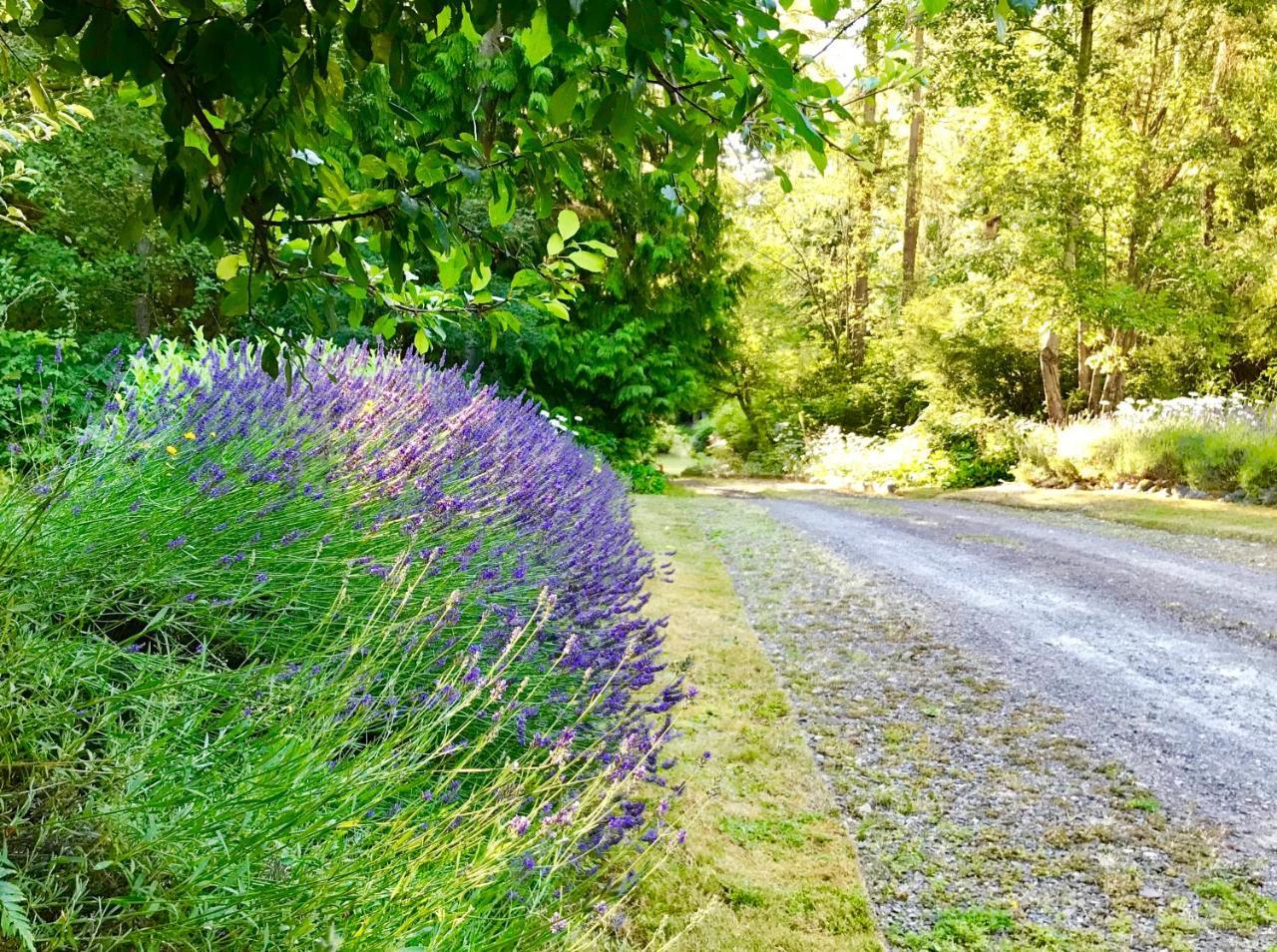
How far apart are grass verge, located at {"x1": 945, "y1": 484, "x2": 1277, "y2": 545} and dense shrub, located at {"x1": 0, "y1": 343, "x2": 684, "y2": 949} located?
8.21 metres

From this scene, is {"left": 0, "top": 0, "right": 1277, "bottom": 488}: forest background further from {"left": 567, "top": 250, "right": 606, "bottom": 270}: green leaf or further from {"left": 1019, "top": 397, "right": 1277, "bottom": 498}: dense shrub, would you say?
{"left": 567, "top": 250, "right": 606, "bottom": 270}: green leaf

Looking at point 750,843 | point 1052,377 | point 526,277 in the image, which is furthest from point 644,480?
point 526,277

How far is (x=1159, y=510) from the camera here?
10.5m

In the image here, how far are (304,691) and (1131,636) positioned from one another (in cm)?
492

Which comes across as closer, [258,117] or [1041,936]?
[258,117]

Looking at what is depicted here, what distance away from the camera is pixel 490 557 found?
268 centimetres

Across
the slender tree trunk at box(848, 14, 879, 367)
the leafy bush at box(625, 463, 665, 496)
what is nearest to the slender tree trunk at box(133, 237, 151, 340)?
the leafy bush at box(625, 463, 665, 496)

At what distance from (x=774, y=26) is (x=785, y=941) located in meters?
1.87

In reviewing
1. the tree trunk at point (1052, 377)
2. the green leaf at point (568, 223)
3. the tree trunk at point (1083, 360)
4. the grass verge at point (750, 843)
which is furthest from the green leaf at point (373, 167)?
the tree trunk at point (1052, 377)

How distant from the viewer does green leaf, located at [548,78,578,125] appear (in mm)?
1023

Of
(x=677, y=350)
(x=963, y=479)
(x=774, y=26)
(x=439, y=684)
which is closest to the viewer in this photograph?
(x=774, y=26)

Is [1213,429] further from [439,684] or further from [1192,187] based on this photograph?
[439,684]

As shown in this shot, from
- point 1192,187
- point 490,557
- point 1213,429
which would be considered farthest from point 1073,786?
point 1192,187

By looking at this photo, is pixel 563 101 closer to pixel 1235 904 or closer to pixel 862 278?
pixel 1235 904
